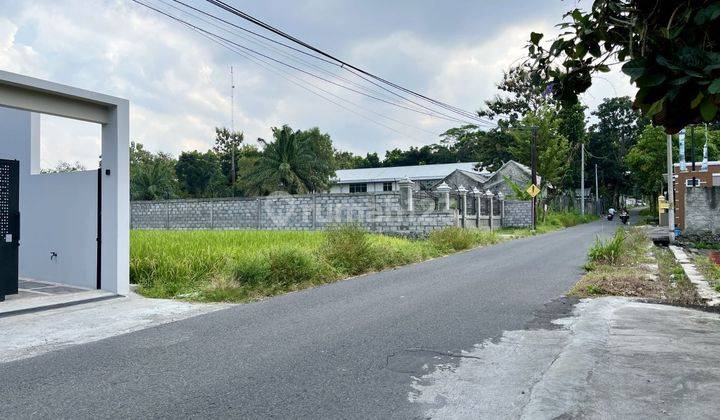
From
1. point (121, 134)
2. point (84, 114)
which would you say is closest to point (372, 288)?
point (121, 134)

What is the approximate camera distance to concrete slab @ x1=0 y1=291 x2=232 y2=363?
20.1 feet

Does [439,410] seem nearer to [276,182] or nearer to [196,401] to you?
[196,401]

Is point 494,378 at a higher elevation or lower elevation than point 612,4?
lower

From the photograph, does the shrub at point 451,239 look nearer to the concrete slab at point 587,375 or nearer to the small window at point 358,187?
the concrete slab at point 587,375

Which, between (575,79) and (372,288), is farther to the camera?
(372,288)

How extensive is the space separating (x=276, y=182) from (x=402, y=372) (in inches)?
1371

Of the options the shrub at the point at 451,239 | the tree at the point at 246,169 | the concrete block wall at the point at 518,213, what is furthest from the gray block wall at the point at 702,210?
the tree at the point at 246,169

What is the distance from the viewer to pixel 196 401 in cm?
412

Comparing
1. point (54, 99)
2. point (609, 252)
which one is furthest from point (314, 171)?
point (54, 99)

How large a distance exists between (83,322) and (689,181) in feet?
81.0

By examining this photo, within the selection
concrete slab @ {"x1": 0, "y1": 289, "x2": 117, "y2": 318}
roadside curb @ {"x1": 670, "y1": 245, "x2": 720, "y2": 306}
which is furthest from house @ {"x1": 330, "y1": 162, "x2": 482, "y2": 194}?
concrete slab @ {"x1": 0, "y1": 289, "x2": 117, "y2": 318}

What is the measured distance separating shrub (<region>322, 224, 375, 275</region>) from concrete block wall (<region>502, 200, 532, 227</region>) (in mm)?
22996

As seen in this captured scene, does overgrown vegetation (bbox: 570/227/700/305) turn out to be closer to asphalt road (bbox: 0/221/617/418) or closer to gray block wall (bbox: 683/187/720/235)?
asphalt road (bbox: 0/221/617/418)

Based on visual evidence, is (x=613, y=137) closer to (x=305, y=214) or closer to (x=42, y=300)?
(x=305, y=214)
